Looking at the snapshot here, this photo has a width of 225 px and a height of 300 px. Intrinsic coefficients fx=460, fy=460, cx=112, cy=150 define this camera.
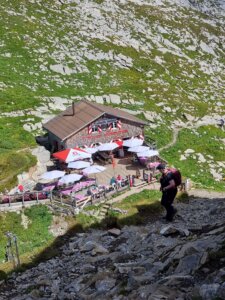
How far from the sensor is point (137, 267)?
17422mm

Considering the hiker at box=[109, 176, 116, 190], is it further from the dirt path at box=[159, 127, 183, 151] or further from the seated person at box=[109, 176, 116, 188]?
the dirt path at box=[159, 127, 183, 151]

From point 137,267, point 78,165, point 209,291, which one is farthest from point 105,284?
point 78,165

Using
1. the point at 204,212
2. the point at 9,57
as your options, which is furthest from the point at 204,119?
the point at 204,212

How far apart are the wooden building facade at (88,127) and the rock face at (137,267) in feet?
72.4

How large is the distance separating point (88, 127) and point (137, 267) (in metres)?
33.1

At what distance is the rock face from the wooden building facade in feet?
72.4

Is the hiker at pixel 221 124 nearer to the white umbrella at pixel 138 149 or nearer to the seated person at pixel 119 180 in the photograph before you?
the white umbrella at pixel 138 149

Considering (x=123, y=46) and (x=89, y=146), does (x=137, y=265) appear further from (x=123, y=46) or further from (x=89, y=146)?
(x=123, y=46)

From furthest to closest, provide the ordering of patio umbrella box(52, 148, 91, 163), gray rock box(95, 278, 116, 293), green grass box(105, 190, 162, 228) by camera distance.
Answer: patio umbrella box(52, 148, 91, 163)
green grass box(105, 190, 162, 228)
gray rock box(95, 278, 116, 293)

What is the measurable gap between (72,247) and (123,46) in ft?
232

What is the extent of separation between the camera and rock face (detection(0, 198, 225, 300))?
46.9ft

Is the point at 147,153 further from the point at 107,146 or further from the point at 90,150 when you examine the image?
the point at 90,150

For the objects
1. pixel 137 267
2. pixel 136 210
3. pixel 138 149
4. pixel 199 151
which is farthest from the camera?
pixel 199 151

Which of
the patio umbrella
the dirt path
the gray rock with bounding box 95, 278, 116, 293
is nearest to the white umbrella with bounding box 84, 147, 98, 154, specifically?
the patio umbrella
